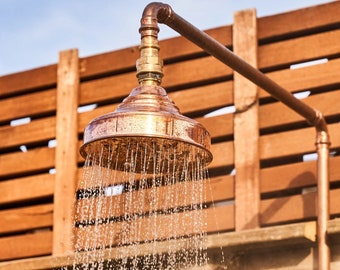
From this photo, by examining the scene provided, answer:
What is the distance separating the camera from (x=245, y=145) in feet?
24.9

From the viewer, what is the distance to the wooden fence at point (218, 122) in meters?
7.39

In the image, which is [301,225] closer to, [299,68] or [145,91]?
[299,68]

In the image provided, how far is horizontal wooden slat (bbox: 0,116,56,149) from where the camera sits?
28.6ft

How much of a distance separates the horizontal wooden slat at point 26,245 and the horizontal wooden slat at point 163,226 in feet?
1.80

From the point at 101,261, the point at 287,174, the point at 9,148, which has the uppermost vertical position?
the point at 9,148

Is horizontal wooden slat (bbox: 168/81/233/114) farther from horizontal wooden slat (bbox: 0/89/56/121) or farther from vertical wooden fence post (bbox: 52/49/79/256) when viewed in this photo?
horizontal wooden slat (bbox: 0/89/56/121)

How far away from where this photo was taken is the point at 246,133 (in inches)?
300

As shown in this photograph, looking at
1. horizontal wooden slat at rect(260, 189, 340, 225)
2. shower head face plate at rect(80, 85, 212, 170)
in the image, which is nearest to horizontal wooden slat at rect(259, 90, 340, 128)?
horizontal wooden slat at rect(260, 189, 340, 225)

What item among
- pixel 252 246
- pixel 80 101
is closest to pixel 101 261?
pixel 252 246

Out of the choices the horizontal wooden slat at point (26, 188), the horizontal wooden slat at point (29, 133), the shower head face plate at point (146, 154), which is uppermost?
the horizontal wooden slat at point (29, 133)

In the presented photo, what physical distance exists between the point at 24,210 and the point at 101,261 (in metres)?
1.37

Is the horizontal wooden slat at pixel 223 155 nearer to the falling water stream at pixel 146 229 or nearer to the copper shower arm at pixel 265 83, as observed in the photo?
the falling water stream at pixel 146 229

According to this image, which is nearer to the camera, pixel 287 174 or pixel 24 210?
pixel 287 174

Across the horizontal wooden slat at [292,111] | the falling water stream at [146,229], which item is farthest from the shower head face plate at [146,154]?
the horizontal wooden slat at [292,111]
